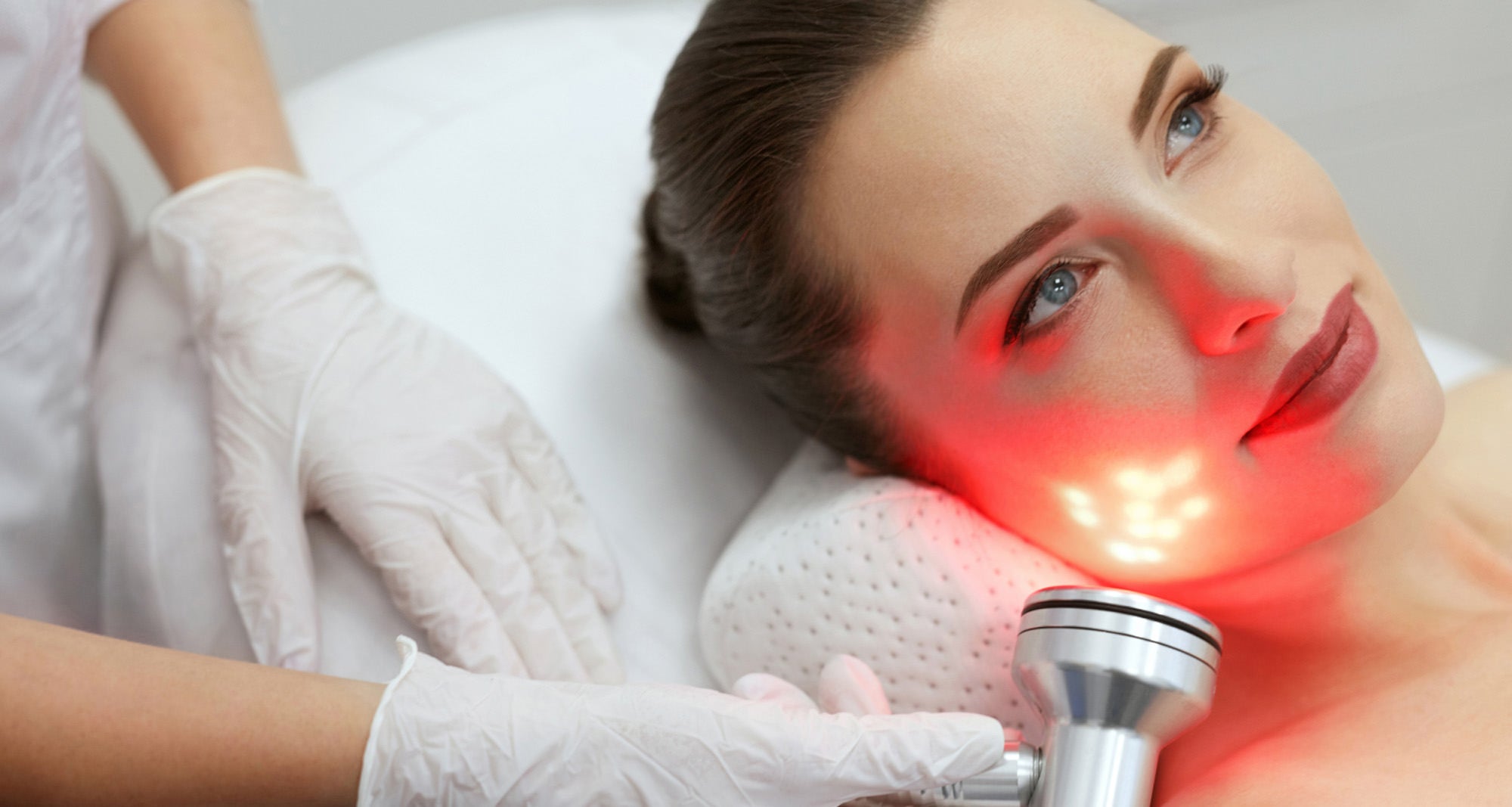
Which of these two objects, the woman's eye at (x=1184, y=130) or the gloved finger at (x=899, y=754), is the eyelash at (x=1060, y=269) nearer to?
the woman's eye at (x=1184, y=130)

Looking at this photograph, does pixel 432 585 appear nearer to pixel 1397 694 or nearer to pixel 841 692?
pixel 841 692

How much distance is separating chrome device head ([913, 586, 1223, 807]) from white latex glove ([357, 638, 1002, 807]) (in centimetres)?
6

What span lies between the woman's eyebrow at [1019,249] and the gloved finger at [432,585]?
22.0 inches

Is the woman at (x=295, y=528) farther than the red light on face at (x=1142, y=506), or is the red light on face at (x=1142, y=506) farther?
the red light on face at (x=1142, y=506)

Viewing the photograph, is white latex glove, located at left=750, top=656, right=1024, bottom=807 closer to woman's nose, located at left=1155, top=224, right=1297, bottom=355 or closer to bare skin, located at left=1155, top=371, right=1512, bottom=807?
bare skin, located at left=1155, top=371, right=1512, bottom=807

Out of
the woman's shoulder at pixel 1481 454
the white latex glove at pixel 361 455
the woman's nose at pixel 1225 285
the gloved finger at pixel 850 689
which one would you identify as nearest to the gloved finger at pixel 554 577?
the white latex glove at pixel 361 455

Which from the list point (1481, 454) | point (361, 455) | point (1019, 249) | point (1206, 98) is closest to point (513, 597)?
point (361, 455)

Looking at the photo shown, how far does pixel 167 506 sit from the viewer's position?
116cm

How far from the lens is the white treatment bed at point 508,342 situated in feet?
3.80

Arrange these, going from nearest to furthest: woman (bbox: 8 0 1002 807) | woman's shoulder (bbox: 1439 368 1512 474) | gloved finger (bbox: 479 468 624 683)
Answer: woman (bbox: 8 0 1002 807), gloved finger (bbox: 479 468 624 683), woman's shoulder (bbox: 1439 368 1512 474)

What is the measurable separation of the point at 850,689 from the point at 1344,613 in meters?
0.50

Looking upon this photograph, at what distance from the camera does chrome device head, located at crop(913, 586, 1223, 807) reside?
881mm

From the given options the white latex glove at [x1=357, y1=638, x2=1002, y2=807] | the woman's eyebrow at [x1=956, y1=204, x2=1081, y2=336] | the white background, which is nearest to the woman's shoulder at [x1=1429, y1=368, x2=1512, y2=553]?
the woman's eyebrow at [x1=956, y1=204, x2=1081, y2=336]

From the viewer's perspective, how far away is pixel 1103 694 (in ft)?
2.93
